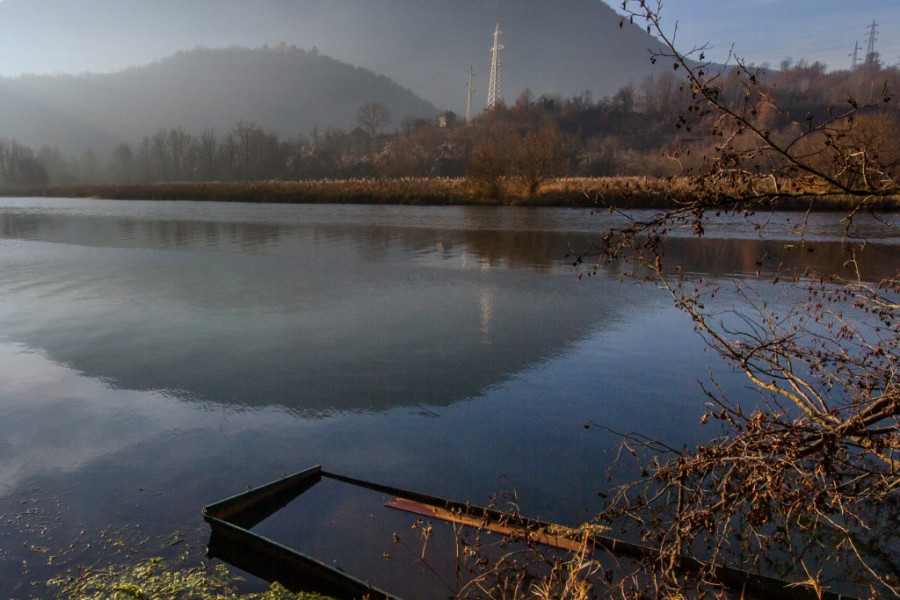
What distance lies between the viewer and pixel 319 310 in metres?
9.32

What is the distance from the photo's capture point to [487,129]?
321 feet

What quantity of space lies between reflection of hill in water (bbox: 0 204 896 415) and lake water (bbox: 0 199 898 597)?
45 mm

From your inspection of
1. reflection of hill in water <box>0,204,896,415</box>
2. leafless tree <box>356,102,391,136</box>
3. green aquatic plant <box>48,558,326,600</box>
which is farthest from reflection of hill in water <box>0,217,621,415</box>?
leafless tree <box>356,102,391,136</box>

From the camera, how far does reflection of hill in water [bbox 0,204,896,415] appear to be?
20.6ft

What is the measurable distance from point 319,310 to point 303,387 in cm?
341

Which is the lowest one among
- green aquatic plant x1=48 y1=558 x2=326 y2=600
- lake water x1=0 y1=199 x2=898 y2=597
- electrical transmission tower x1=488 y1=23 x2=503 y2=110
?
green aquatic plant x1=48 y1=558 x2=326 y2=600

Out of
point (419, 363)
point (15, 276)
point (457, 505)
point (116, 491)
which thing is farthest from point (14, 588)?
point (15, 276)

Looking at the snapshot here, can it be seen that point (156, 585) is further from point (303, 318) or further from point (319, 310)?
point (319, 310)

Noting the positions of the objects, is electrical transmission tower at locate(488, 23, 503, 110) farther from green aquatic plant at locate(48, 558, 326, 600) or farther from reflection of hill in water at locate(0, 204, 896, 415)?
green aquatic plant at locate(48, 558, 326, 600)

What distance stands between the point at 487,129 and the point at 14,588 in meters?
99.2

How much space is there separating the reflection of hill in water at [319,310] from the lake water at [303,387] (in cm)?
4

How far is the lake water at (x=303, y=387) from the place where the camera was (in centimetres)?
407

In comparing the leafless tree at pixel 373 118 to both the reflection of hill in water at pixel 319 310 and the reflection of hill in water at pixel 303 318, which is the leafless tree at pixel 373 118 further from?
the reflection of hill in water at pixel 303 318

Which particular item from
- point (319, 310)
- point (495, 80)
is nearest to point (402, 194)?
point (319, 310)
